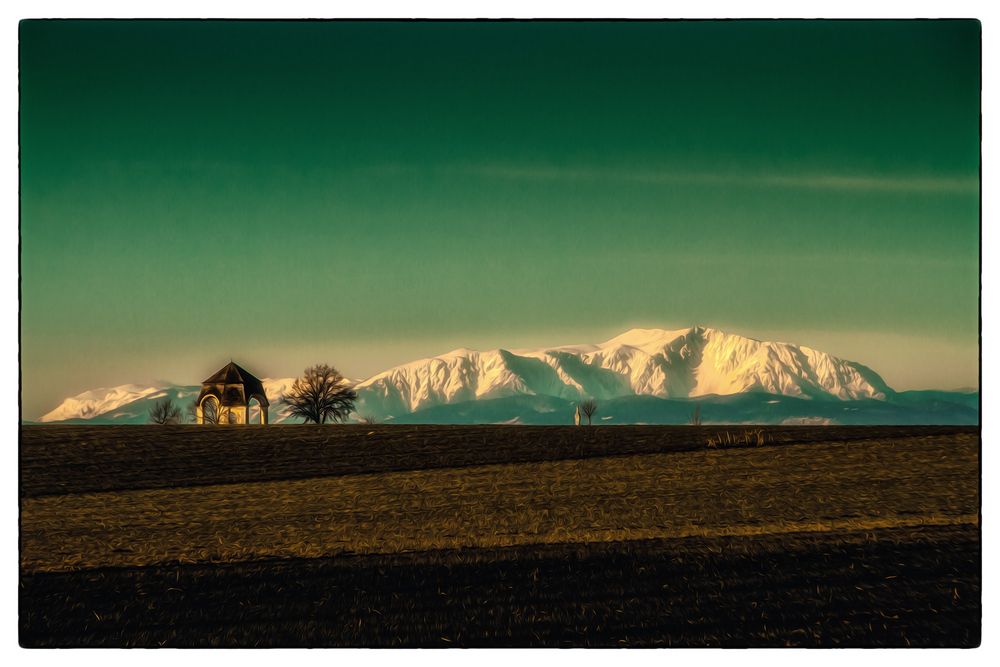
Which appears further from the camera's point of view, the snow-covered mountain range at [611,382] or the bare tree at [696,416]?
the bare tree at [696,416]

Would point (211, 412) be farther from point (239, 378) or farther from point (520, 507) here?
point (520, 507)

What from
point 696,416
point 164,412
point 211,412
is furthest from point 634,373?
point 164,412

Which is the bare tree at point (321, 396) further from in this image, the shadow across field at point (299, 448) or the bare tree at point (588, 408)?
the bare tree at point (588, 408)

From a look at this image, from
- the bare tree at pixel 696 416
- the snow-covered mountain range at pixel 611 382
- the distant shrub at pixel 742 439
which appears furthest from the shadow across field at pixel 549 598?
the snow-covered mountain range at pixel 611 382

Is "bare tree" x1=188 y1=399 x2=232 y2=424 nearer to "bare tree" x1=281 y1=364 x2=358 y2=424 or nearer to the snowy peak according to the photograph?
"bare tree" x1=281 y1=364 x2=358 y2=424

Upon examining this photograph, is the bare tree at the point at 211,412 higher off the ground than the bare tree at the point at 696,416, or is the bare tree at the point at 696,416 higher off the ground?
the bare tree at the point at 211,412

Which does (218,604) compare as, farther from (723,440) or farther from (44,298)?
(723,440)
